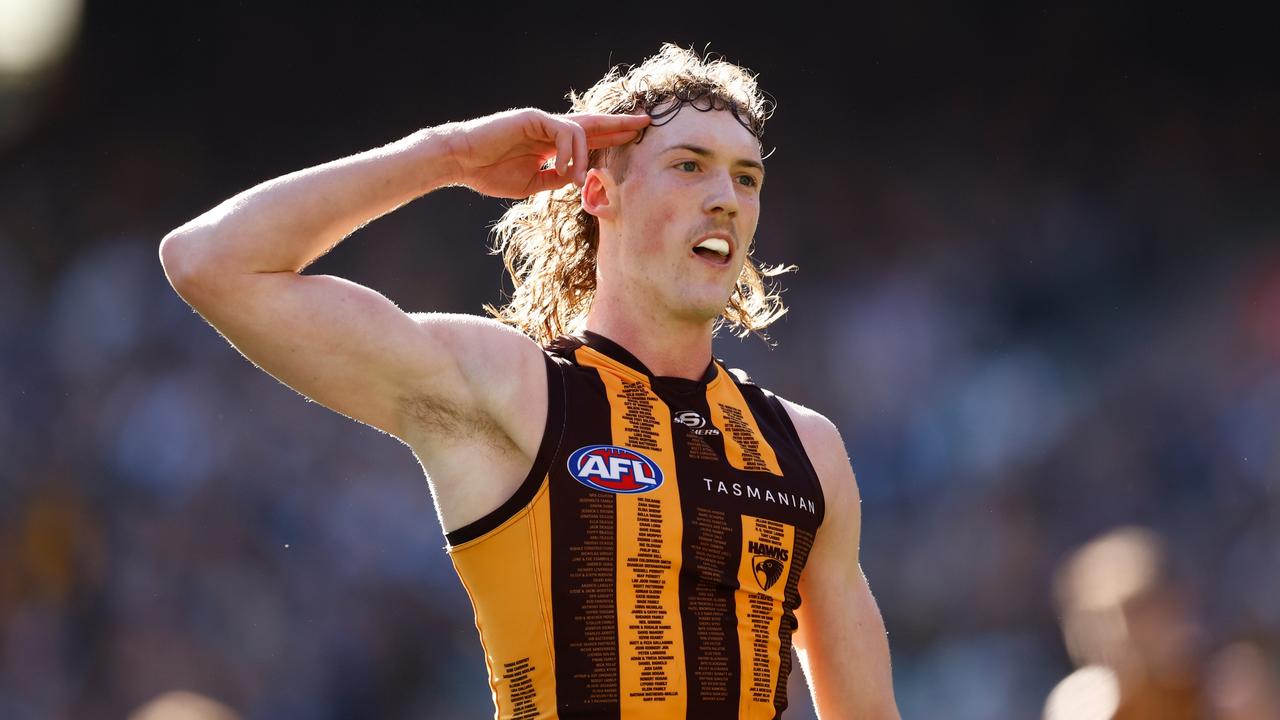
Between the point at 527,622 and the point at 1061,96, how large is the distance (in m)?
7.88

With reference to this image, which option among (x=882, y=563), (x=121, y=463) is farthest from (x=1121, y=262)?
(x=121, y=463)

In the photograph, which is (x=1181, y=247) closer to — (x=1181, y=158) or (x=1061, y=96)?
(x=1181, y=158)

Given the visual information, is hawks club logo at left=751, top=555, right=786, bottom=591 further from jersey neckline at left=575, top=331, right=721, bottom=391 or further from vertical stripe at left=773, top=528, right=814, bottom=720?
jersey neckline at left=575, top=331, right=721, bottom=391

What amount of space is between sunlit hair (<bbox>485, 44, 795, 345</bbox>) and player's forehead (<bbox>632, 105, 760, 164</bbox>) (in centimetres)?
3

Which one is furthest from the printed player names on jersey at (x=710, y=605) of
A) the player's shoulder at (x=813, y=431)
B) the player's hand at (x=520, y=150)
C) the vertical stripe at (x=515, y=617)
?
the player's hand at (x=520, y=150)

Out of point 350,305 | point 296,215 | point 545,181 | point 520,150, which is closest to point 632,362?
point 545,181

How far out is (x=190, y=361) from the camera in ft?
31.5

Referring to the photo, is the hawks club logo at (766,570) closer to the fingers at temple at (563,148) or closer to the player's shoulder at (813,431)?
the player's shoulder at (813,431)

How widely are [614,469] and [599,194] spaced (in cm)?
105

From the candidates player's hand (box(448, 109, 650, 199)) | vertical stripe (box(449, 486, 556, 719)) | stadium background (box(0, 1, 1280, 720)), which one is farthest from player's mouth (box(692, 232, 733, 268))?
stadium background (box(0, 1, 1280, 720))

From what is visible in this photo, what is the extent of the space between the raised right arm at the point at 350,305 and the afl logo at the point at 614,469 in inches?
4.9

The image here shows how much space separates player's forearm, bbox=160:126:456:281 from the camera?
3.05m

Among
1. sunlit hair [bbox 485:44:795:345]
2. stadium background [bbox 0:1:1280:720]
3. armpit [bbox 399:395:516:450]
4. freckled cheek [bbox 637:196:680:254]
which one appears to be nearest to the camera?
armpit [bbox 399:395:516:450]

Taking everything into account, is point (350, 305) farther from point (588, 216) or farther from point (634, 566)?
point (588, 216)
